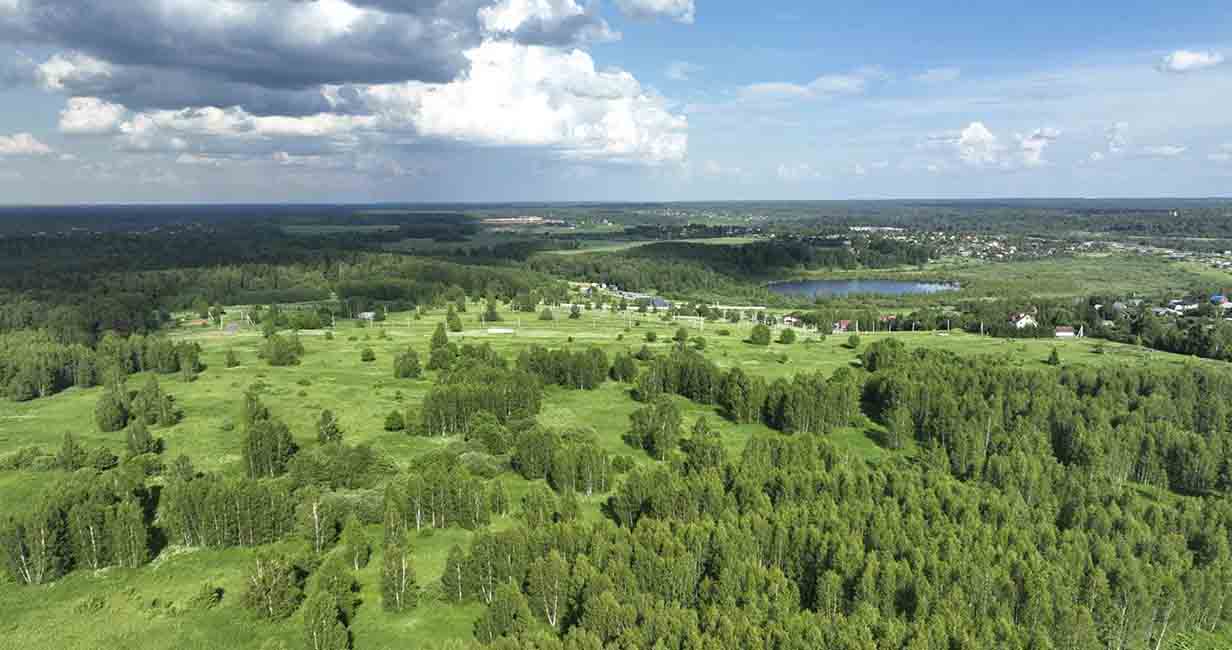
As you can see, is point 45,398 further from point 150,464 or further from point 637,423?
point 637,423

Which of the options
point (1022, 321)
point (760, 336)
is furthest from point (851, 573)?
point (1022, 321)

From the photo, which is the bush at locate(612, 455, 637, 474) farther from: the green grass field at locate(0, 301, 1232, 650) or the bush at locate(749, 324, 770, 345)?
the bush at locate(749, 324, 770, 345)

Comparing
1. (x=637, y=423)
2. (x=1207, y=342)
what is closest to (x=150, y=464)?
(x=637, y=423)

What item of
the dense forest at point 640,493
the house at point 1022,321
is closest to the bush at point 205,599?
the dense forest at point 640,493

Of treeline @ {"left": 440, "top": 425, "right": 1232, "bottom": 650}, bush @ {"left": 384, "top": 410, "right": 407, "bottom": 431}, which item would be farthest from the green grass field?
treeline @ {"left": 440, "top": 425, "right": 1232, "bottom": 650}

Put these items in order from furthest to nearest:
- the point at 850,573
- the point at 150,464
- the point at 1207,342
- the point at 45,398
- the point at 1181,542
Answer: the point at 1207,342 → the point at 45,398 → the point at 150,464 → the point at 1181,542 → the point at 850,573

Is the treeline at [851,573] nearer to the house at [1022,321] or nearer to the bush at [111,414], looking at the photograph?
the bush at [111,414]
